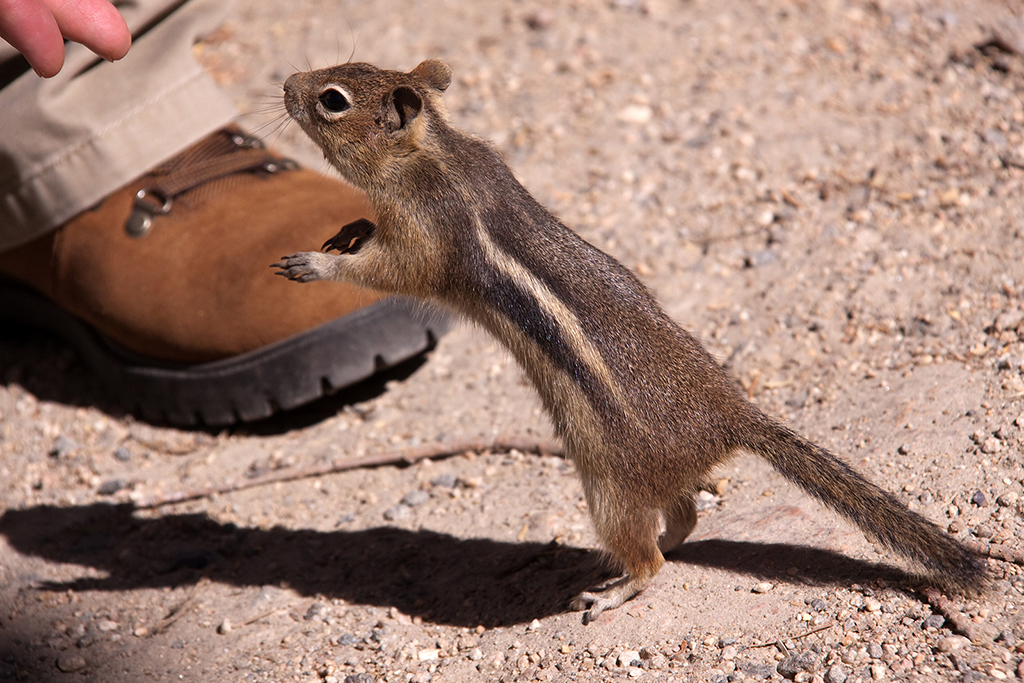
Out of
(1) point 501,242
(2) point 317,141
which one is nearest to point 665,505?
(1) point 501,242

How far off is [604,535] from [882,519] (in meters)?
0.78

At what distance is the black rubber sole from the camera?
3.78 m

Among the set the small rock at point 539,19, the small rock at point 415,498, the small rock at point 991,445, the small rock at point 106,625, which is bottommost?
the small rock at point 106,625

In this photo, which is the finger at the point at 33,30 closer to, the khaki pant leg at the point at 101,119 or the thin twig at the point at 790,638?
the khaki pant leg at the point at 101,119

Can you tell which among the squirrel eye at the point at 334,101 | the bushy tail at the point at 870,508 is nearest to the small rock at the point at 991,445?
the bushy tail at the point at 870,508

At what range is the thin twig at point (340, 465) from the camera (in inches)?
143

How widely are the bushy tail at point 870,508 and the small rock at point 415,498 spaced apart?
1.41 m

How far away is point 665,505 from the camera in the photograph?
8.61 ft

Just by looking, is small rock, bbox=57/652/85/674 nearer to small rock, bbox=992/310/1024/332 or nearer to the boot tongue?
the boot tongue

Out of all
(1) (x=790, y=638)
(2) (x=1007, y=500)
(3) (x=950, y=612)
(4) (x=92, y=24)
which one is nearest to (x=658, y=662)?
(1) (x=790, y=638)

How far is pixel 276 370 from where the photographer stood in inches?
151

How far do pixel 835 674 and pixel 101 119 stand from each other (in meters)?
3.52

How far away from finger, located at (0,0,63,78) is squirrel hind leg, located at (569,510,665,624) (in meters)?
1.99

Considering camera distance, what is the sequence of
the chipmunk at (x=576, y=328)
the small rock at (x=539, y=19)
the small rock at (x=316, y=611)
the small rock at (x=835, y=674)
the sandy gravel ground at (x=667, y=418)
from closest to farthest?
the small rock at (x=835, y=674) < the chipmunk at (x=576, y=328) < the sandy gravel ground at (x=667, y=418) < the small rock at (x=316, y=611) < the small rock at (x=539, y=19)
